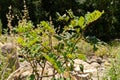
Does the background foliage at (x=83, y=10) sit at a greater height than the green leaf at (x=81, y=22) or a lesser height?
greater

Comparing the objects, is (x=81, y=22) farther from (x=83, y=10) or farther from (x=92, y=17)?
(x=83, y=10)

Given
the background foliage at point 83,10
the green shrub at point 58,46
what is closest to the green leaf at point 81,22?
the green shrub at point 58,46

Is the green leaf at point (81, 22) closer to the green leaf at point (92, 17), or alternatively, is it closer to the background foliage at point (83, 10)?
the green leaf at point (92, 17)

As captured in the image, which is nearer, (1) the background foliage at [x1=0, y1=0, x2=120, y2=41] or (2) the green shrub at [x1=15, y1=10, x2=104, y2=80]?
(2) the green shrub at [x1=15, y1=10, x2=104, y2=80]

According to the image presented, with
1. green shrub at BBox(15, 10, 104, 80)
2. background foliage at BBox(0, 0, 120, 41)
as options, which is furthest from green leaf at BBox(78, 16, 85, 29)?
background foliage at BBox(0, 0, 120, 41)

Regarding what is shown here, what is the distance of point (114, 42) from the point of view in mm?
12352

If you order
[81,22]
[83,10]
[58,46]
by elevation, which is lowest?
[58,46]

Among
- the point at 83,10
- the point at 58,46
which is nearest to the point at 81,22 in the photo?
the point at 58,46

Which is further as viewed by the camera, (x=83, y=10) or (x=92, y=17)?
(x=83, y=10)

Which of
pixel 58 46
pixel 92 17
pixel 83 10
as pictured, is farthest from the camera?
pixel 83 10

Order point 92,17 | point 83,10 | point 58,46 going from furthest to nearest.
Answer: point 83,10 → point 58,46 → point 92,17

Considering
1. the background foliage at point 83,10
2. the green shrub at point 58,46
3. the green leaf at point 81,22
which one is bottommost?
the green shrub at point 58,46

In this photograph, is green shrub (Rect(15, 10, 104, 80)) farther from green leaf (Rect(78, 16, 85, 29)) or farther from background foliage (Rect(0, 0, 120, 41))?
background foliage (Rect(0, 0, 120, 41))

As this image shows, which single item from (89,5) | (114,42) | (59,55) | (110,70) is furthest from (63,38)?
(89,5)
